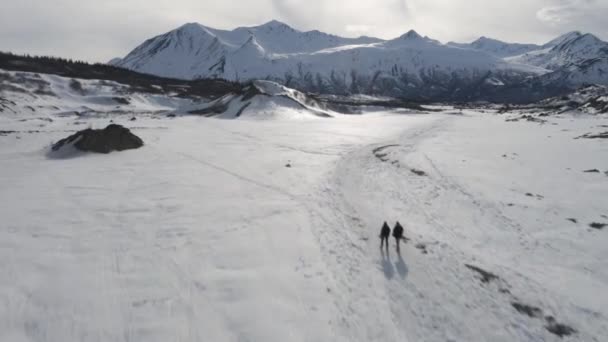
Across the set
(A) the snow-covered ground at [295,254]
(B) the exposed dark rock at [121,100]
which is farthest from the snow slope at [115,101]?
(A) the snow-covered ground at [295,254]

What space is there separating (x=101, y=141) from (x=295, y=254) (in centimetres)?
2509

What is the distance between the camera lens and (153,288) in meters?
10.2

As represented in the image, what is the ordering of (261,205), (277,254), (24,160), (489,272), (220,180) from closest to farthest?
(489,272)
(277,254)
(261,205)
(220,180)
(24,160)

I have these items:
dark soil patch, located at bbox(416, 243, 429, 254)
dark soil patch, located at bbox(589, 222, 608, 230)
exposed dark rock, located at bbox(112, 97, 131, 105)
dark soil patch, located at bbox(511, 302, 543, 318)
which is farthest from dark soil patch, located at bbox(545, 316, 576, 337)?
exposed dark rock, located at bbox(112, 97, 131, 105)

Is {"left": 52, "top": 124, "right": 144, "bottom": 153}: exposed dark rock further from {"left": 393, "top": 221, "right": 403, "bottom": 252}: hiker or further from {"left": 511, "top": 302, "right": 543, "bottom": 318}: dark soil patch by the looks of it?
{"left": 511, "top": 302, "right": 543, "bottom": 318}: dark soil patch

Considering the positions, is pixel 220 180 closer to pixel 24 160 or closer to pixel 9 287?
pixel 9 287

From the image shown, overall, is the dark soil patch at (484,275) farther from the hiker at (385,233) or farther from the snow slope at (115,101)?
the snow slope at (115,101)

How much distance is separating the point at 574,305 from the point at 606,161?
24524 mm

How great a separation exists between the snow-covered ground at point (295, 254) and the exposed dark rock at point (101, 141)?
4085 millimetres

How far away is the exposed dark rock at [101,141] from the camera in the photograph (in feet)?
94.4

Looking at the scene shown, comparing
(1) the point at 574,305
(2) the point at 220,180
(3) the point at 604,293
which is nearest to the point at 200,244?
(2) the point at 220,180

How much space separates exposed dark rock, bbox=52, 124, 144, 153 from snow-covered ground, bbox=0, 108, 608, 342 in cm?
408

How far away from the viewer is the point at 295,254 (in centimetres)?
1265

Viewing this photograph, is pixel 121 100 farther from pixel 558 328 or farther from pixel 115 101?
pixel 558 328
